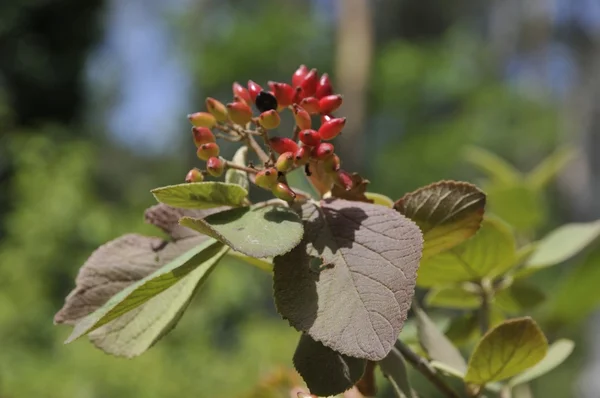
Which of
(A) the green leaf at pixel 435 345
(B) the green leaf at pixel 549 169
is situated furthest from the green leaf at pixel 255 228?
(B) the green leaf at pixel 549 169

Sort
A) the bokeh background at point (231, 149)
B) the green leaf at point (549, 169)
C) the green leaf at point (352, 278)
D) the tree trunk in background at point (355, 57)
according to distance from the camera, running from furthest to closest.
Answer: the tree trunk in background at point (355, 57) < the bokeh background at point (231, 149) < the green leaf at point (549, 169) < the green leaf at point (352, 278)

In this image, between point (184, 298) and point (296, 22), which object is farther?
point (296, 22)

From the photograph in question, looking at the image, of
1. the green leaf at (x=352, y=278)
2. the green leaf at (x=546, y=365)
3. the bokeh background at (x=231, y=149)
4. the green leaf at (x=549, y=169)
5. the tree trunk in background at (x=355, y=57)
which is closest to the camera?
the green leaf at (x=352, y=278)

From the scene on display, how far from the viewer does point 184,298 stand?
1.07ft

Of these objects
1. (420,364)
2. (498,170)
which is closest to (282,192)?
(420,364)

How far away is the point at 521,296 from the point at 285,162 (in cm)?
27

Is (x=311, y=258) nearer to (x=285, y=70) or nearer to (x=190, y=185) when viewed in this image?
(x=190, y=185)

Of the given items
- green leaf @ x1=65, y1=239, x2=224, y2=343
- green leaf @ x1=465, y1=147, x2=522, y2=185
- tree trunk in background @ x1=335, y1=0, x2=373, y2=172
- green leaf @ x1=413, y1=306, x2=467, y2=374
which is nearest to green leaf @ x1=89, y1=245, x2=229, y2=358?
green leaf @ x1=65, y1=239, x2=224, y2=343

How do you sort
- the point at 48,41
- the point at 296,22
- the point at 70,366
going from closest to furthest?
the point at 70,366
the point at 48,41
the point at 296,22

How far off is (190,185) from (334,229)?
0.07 m

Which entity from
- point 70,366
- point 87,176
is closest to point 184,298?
point 70,366

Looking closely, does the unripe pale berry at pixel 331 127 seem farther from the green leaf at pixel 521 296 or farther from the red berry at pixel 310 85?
the green leaf at pixel 521 296

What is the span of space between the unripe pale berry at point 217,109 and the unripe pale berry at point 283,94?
28 mm

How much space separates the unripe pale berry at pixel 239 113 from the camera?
34 cm
